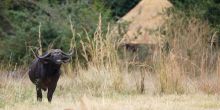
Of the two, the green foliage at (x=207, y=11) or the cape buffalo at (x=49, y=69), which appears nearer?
the cape buffalo at (x=49, y=69)

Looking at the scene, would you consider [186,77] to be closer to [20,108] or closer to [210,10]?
[20,108]

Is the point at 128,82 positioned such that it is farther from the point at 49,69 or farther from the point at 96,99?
the point at 49,69

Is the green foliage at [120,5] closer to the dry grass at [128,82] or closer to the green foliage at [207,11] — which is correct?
the green foliage at [207,11]

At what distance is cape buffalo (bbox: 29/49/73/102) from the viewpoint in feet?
45.2

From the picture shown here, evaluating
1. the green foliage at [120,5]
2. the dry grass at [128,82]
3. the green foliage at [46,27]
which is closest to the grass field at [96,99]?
the dry grass at [128,82]

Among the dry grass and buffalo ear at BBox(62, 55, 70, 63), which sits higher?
buffalo ear at BBox(62, 55, 70, 63)

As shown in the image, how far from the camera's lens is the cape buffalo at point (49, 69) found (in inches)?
542

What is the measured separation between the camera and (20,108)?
1204 cm

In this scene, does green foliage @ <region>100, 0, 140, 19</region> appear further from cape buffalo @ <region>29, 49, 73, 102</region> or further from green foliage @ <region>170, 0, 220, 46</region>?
cape buffalo @ <region>29, 49, 73, 102</region>

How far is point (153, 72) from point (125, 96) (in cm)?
200

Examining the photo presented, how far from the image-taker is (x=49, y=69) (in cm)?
1405

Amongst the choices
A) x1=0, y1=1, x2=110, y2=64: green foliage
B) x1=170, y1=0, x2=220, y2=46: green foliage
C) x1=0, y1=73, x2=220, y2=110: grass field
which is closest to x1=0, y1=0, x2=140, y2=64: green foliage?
x1=0, y1=1, x2=110, y2=64: green foliage

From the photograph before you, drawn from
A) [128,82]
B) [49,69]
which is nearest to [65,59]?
[49,69]

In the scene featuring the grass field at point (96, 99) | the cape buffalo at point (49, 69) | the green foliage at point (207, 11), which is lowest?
the grass field at point (96, 99)
